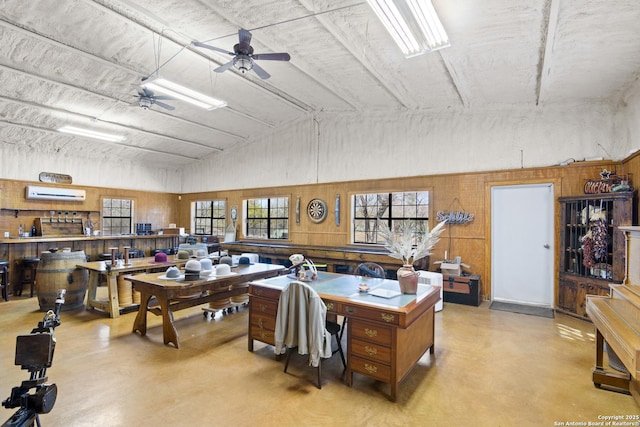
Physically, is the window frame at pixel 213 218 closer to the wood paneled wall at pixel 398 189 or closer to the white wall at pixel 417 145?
the wood paneled wall at pixel 398 189

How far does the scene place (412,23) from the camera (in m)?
3.51

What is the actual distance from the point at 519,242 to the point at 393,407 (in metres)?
4.45

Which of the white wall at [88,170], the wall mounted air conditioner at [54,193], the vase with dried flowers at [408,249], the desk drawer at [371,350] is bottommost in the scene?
the desk drawer at [371,350]

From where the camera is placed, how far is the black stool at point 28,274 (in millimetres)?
6328

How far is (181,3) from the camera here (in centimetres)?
407

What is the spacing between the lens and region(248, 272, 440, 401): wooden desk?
2.65 metres

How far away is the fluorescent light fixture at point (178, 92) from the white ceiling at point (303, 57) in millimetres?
854

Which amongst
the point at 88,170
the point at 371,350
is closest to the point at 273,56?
the point at 371,350

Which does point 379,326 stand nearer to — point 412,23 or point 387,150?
point 412,23

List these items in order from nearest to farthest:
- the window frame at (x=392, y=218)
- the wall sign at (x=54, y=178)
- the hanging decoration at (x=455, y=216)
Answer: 1. the hanging decoration at (x=455, y=216)
2. the window frame at (x=392, y=218)
3. the wall sign at (x=54, y=178)

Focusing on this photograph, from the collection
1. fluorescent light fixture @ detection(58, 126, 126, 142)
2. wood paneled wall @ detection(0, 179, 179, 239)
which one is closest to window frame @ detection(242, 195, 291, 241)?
wood paneled wall @ detection(0, 179, 179, 239)

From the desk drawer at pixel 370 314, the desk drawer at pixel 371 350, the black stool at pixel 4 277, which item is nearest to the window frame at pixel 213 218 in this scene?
the black stool at pixel 4 277

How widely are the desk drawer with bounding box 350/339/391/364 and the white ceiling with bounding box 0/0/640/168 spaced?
357 cm

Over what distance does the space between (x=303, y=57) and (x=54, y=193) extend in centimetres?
706
